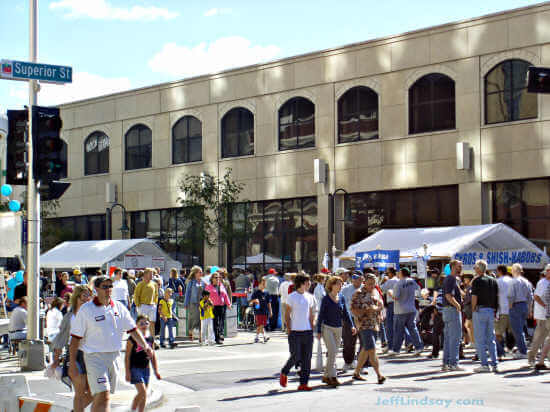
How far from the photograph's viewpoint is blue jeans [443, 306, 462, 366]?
15336 mm

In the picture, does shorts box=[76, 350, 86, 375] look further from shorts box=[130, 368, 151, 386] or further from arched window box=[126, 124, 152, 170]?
arched window box=[126, 124, 152, 170]

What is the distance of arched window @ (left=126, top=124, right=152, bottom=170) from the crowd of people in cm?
1760

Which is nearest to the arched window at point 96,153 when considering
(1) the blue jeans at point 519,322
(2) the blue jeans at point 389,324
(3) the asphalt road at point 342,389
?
(2) the blue jeans at point 389,324

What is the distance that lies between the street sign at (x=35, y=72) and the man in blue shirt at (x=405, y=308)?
8020 millimetres

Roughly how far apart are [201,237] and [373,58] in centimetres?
1041

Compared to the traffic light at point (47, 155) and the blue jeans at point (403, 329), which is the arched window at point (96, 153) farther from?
the traffic light at point (47, 155)

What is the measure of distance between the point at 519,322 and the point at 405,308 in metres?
2.34

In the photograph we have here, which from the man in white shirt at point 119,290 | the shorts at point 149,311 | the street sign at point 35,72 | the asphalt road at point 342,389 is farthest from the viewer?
the man in white shirt at point 119,290

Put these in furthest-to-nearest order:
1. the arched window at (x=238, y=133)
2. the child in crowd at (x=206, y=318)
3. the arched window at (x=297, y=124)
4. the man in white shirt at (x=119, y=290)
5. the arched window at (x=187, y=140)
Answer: the arched window at (x=187, y=140) → the arched window at (x=238, y=133) → the arched window at (x=297, y=124) → the child in crowd at (x=206, y=318) → the man in white shirt at (x=119, y=290)

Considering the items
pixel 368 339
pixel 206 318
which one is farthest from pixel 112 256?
pixel 368 339

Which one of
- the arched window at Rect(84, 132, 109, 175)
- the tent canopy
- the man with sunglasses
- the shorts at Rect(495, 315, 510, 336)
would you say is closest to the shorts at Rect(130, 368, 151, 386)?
the man with sunglasses

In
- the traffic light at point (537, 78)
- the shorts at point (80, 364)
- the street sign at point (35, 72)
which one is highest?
the street sign at point (35, 72)

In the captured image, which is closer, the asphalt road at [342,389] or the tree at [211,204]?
the asphalt road at [342,389]

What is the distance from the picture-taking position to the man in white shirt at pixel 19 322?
1852 centimetres
